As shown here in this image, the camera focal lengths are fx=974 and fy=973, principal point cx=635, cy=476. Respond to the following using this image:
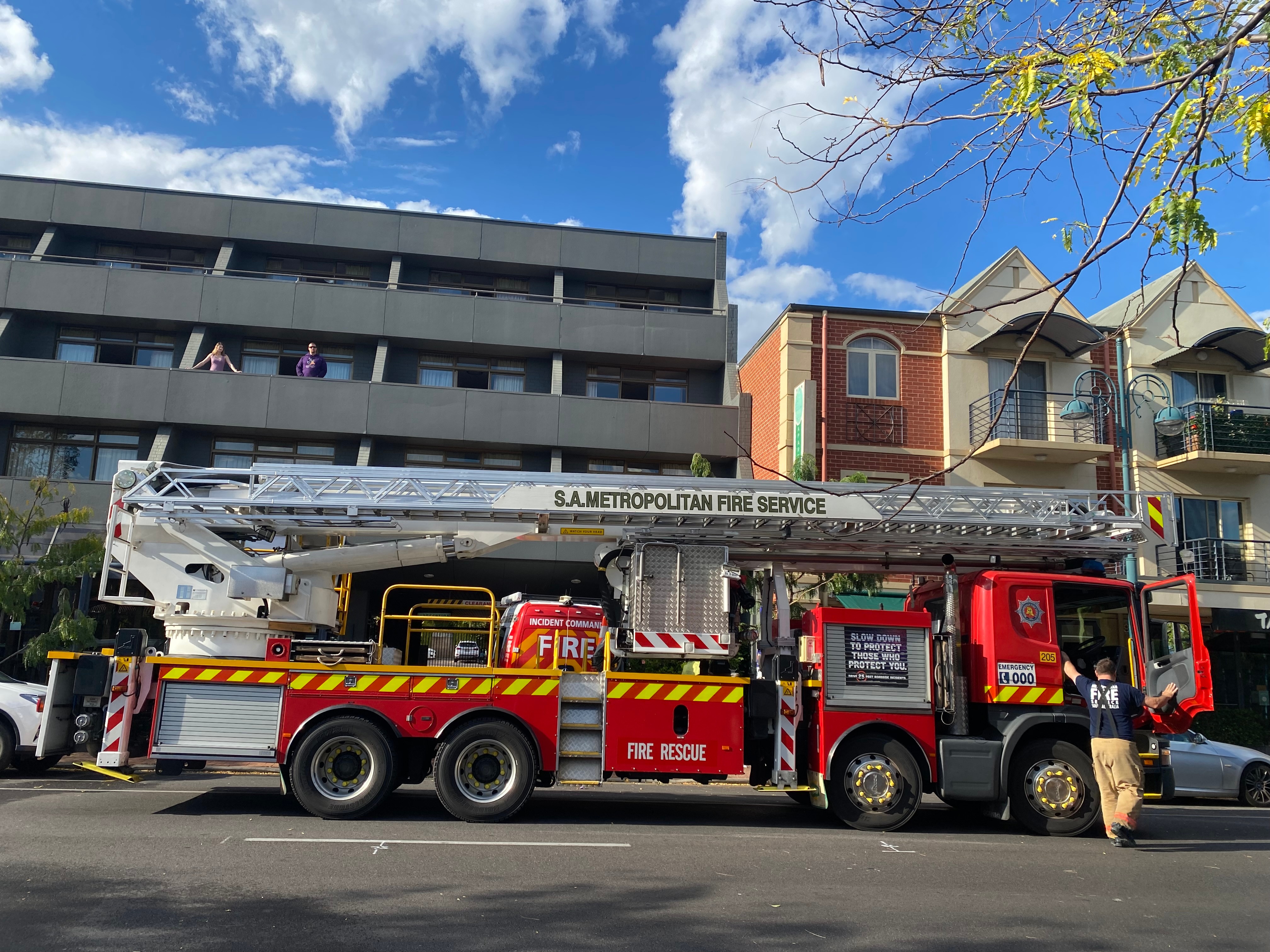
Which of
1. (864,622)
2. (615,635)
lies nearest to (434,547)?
(615,635)

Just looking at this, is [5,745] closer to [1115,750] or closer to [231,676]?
[231,676]

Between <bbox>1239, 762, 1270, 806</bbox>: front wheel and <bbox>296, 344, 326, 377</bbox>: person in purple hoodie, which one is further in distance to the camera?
<bbox>296, 344, 326, 377</bbox>: person in purple hoodie

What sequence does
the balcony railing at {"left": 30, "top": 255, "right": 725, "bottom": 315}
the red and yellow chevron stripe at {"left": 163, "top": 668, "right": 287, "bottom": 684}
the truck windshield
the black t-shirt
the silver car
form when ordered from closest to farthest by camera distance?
1. the black t-shirt
2. the red and yellow chevron stripe at {"left": 163, "top": 668, "right": 287, "bottom": 684}
3. the truck windshield
4. the silver car
5. the balcony railing at {"left": 30, "top": 255, "right": 725, "bottom": 315}

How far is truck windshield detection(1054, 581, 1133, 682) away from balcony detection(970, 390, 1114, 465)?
37.4 feet

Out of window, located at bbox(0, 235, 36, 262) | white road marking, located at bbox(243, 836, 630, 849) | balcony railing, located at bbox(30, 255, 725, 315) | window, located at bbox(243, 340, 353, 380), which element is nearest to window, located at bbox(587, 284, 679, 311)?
balcony railing, located at bbox(30, 255, 725, 315)

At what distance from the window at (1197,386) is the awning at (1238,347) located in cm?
52

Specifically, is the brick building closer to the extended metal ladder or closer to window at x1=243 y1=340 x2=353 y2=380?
window at x1=243 y1=340 x2=353 y2=380

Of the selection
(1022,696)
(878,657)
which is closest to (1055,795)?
(1022,696)

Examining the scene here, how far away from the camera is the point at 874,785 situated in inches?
384

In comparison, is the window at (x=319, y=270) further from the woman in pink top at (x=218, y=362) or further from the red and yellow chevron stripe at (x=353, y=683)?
the red and yellow chevron stripe at (x=353, y=683)

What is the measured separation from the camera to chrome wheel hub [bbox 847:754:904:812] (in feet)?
32.0

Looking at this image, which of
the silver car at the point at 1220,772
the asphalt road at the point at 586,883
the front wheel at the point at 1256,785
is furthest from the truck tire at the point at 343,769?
the front wheel at the point at 1256,785

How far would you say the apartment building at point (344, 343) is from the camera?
23.1m

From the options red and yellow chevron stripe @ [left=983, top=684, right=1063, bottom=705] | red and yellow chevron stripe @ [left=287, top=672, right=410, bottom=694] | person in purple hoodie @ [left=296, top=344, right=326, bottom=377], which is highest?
person in purple hoodie @ [left=296, top=344, right=326, bottom=377]
